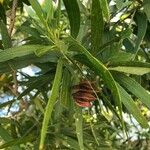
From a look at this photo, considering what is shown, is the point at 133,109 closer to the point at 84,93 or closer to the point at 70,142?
the point at 84,93

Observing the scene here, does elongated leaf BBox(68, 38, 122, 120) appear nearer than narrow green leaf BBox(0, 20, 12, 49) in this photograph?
Yes

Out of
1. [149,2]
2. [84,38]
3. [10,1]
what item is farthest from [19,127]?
[149,2]

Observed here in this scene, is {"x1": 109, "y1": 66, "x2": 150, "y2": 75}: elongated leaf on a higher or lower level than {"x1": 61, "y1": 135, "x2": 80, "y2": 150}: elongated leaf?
higher

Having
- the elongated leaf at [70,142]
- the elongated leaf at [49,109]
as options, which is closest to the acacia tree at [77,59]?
the elongated leaf at [49,109]

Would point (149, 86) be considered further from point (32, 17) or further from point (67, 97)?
point (32, 17)

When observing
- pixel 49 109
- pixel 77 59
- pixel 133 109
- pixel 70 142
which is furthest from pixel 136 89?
pixel 70 142

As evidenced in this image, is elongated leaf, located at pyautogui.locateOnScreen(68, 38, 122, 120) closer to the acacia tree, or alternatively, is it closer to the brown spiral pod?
the acacia tree

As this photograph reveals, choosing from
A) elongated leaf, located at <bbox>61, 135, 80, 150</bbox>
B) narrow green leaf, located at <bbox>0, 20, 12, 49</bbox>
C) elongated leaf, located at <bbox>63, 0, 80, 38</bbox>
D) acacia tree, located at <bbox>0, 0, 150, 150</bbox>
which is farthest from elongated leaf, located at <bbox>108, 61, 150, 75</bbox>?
elongated leaf, located at <bbox>61, 135, 80, 150</bbox>
